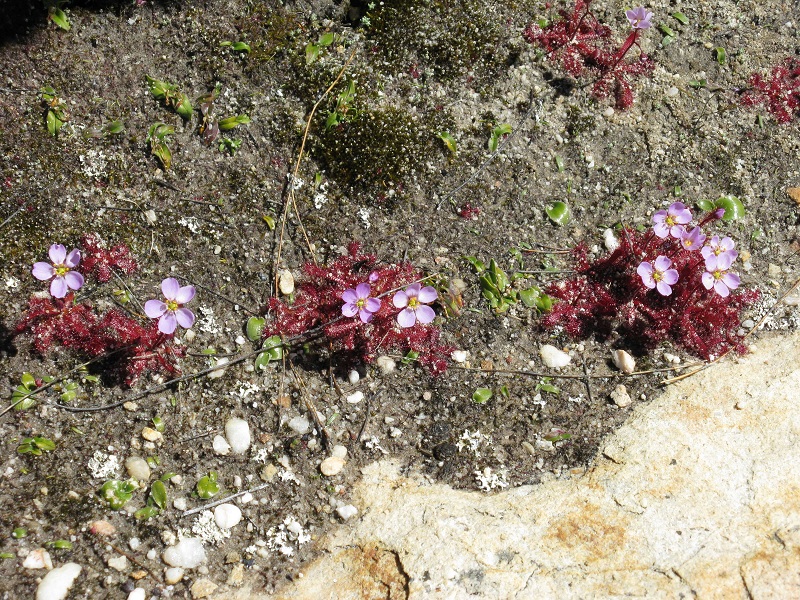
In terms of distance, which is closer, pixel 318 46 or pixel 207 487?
pixel 207 487

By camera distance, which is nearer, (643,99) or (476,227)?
(476,227)

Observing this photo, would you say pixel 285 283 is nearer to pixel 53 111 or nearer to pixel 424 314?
pixel 424 314

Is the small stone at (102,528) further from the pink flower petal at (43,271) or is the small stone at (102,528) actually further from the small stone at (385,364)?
the small stone at (385,364)

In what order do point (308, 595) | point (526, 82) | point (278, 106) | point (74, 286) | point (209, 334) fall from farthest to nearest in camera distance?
point (526, 82) → point (278, 106) → point (209, 334) → point (74, 286) → point (308, 595)

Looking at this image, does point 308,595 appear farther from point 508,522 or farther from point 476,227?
point 476,227

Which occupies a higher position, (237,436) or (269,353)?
(269,353)

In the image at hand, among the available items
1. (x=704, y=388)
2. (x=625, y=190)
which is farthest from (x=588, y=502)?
(x=625, y=190)

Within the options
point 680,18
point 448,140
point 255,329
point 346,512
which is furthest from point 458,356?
point 680,18
